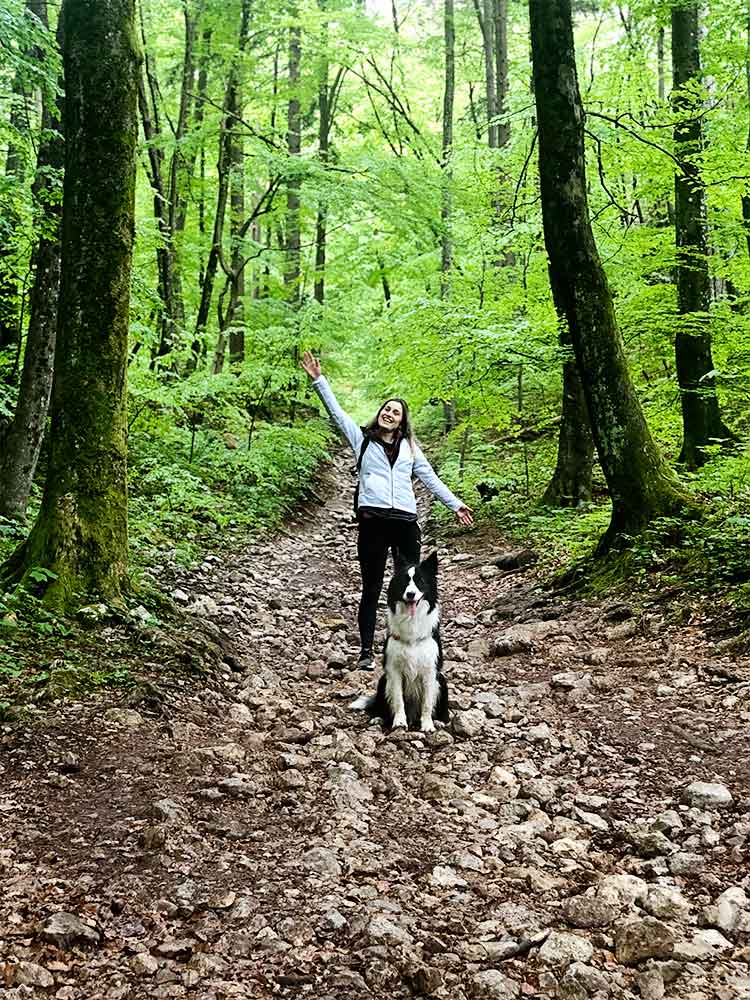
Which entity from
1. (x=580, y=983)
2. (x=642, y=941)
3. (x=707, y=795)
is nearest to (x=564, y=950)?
(x=580, y=983)

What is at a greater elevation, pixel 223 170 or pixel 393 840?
pixel 223 170

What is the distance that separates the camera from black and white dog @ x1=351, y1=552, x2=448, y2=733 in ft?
16.4

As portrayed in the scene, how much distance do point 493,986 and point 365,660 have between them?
393cm

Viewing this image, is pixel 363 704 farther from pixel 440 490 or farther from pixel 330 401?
pixel 330 401

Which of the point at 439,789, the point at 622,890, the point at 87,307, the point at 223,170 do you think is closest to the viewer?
the point at 622,890

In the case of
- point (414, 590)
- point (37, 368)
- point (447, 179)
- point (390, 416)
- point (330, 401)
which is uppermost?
point (447, 179)

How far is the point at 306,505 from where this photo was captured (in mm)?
14141

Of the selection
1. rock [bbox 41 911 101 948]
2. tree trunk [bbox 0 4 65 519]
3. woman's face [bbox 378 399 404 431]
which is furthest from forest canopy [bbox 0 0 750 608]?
rock [bbox 41 911 101 948]

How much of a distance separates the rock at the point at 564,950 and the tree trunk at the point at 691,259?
26.6 ft

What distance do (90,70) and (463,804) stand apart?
18.3ft

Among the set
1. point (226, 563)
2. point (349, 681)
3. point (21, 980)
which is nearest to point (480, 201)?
point (226, 563)

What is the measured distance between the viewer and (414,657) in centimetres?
500

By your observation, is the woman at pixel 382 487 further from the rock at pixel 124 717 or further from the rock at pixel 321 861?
the rock at pixel 321 861

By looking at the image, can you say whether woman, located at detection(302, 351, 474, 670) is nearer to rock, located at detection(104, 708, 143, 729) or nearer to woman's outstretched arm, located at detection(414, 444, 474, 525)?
woman's outstretched arm, located at detection(414, 444, 474, 525)
